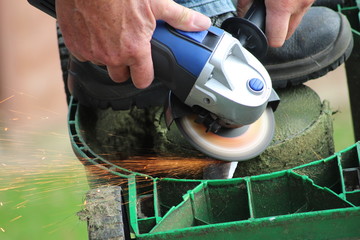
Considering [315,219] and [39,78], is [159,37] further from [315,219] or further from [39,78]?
[39,78]

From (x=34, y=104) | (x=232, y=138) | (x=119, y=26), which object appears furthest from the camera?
(x=34, y=104)

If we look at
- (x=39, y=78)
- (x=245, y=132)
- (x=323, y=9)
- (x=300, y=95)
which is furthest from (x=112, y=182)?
(x=39, y=78)

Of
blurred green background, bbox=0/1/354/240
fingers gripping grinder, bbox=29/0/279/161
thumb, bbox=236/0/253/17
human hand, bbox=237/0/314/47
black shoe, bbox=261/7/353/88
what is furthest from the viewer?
blurred green background, bbox=0/1/354/240

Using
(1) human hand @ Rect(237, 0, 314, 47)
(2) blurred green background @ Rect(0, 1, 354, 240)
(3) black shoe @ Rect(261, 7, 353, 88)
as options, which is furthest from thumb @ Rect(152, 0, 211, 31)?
(2) blurred green background @ Rect(0, 1, 354, 240)

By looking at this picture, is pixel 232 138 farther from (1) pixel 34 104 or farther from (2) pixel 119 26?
(1) pixel 34 104

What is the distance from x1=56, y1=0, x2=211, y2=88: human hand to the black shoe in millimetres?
596

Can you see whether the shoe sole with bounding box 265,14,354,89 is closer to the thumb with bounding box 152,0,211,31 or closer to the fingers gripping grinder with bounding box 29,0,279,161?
the fingers gripping grinder with bounding box 29,0,279,161

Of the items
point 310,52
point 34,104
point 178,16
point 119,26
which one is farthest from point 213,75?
point 34,104

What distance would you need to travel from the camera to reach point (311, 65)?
2.70 meters

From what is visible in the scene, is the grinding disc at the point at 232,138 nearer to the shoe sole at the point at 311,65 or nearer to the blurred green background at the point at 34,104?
the shoe sole at the point at 311,65

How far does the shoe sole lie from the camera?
8.80 ft

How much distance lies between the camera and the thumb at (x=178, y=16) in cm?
207

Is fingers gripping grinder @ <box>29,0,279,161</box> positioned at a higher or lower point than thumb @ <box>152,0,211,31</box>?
lower

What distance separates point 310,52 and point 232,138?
1.78 ft
